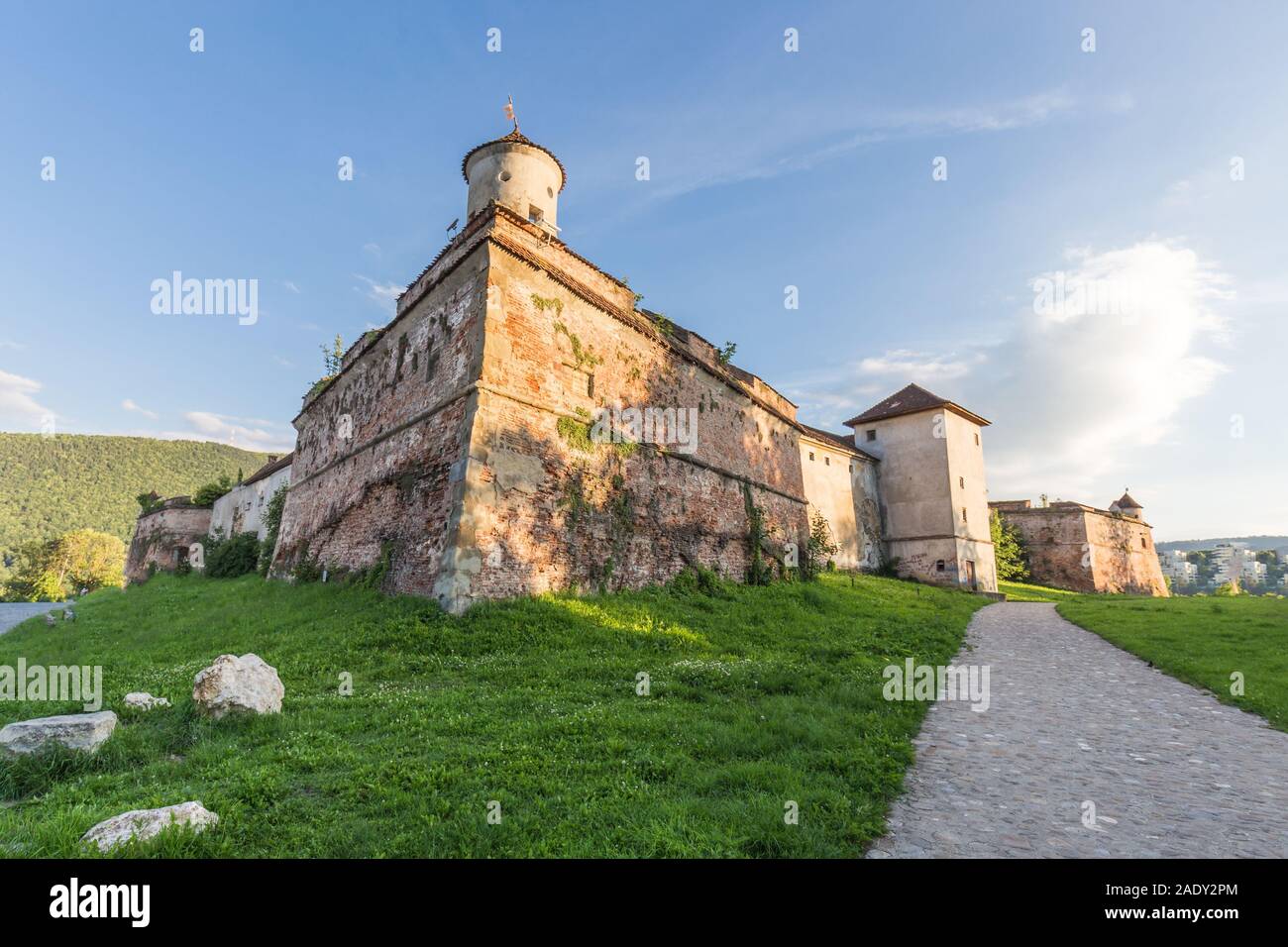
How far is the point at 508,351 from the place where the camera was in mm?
13617

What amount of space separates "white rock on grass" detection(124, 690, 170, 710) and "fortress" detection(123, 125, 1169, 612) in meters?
5.06

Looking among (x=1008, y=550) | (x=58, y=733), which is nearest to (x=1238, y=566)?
(x=1008, y=550)

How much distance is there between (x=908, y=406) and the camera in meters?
34.8

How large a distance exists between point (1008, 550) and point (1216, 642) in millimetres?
32215

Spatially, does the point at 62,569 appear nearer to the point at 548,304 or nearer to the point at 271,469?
the point at 271,469

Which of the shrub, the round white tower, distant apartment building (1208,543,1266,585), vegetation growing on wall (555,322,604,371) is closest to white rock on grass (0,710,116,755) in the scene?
vegetation growing on wall (555,322,604,371)

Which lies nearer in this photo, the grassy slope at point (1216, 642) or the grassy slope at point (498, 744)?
the grassy slope at point (498, 744)

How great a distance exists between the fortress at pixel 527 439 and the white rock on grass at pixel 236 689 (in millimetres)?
4667

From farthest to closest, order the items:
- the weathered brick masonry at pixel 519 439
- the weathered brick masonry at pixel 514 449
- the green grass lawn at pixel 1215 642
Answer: the weathered brick masonry at pixel 519 439, the weathered brick masonry at pixel 514 449, the green grass lawn at pixel 1215 642

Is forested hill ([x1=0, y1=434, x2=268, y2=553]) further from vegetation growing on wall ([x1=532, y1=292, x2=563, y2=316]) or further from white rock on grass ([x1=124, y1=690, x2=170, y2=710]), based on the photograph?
white rock on grass ([x1=124, y1=690, x2=170, y2=710])

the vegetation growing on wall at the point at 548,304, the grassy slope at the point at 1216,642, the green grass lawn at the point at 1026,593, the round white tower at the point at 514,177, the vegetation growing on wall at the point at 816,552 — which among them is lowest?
the green grass lawn at the point at 1026,593

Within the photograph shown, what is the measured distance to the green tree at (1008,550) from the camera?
4009 centimetres

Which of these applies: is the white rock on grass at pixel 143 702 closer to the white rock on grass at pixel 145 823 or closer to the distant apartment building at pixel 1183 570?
the white rock on grass at pixel 145 823

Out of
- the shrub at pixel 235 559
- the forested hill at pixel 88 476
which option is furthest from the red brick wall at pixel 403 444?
the forested hill at pixel 88 476
